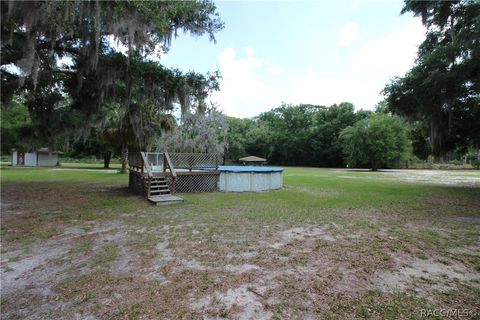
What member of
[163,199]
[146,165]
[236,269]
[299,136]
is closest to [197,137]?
[146,165]

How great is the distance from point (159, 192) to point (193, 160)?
6.94 feet

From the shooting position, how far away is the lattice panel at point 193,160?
1058 cm

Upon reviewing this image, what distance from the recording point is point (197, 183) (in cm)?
1119

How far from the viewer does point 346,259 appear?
3.69 m

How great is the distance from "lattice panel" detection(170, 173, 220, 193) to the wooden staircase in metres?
1.14

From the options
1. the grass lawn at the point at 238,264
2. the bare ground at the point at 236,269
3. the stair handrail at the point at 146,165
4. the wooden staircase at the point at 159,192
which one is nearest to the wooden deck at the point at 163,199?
the wooden staircase at the point at 159,192

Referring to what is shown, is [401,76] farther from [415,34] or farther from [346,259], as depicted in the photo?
[346,259]

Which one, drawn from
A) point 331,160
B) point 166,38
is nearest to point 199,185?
point 166,38

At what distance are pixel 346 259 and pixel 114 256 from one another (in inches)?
124

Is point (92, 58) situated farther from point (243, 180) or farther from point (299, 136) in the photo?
point (299, 136)

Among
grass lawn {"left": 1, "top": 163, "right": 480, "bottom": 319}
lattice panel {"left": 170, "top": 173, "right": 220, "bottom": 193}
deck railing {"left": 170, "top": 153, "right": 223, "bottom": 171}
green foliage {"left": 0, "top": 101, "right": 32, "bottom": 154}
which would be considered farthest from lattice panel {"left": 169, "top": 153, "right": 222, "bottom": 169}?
green foliage {"left": 0, "top": 101, "right": 32, "bottom": 154}

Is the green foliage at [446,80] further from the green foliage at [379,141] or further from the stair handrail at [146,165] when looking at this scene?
the green foliage at [379,141]

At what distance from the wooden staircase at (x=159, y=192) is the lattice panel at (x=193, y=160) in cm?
102

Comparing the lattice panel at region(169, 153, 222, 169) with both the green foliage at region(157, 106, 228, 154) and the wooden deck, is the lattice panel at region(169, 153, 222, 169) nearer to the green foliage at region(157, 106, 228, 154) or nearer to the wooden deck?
the wooden deck
